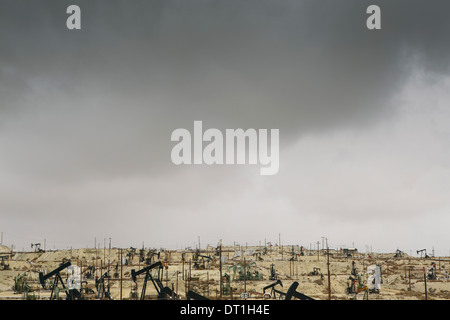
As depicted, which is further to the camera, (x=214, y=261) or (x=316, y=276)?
(x=214, y=261)

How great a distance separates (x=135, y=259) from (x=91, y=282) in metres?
32.1

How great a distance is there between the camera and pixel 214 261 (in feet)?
265
